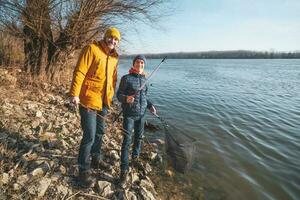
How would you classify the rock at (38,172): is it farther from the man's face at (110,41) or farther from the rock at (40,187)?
the man's face at (110,41)

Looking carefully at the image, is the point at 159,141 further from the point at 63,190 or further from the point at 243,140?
the point at 63,190

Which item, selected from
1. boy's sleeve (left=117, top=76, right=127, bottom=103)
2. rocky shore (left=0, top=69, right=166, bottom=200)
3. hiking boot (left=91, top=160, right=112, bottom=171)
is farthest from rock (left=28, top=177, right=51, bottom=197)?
boy's sleeve (left=117, top=76, right=127, bottom=103)

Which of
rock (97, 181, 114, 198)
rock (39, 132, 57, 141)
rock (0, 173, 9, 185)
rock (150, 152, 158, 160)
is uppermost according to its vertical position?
rock (39, 132, 57, 141)

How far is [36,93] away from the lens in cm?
816

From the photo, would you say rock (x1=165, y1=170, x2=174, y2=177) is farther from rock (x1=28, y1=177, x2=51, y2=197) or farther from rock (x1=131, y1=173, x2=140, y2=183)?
rock (x1=28, y1=177, x2=51, y2=197)

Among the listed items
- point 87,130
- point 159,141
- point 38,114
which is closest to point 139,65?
point 87,130

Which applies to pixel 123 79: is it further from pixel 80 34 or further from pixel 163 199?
pixel 80 34

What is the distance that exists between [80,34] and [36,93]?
9.39ft

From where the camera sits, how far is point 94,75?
3959 mm

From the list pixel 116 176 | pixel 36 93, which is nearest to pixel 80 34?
pixel 36 93

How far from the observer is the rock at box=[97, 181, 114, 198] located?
4.11 metres

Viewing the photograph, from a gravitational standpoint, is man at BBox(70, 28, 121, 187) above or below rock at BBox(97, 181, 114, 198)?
above

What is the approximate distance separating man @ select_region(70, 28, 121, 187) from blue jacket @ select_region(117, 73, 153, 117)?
412mm

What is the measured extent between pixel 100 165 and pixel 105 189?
66cm
